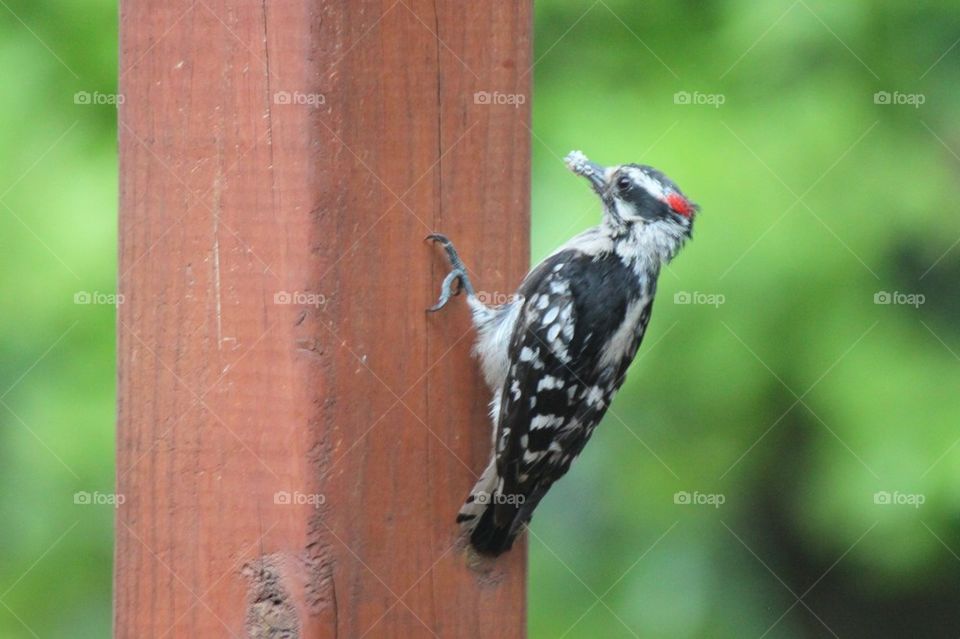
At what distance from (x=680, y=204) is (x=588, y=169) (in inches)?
11.8

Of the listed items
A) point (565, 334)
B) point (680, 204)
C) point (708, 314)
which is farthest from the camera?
point (708, 314)

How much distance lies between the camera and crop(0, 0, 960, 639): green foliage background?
3.32m

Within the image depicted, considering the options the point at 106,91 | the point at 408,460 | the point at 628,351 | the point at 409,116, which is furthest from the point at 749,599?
the point at 106,91

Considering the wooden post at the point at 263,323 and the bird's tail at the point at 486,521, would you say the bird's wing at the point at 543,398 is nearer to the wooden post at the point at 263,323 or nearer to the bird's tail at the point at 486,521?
the bird's tail at the point at 486,521

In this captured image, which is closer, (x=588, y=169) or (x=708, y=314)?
(x=588, y=169)

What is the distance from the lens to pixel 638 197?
130 inches

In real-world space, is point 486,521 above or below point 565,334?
below

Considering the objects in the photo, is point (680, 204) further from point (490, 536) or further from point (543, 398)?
point (490, 536)

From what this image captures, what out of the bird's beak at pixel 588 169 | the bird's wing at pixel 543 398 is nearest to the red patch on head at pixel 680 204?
the bird's beak at pixel 588 169

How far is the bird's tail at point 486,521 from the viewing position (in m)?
2.24

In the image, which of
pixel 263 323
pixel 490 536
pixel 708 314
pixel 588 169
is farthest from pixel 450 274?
pixel 708 314

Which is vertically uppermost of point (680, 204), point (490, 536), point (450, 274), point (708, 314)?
point (680, 204)

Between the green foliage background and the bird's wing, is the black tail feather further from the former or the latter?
the green foliage background

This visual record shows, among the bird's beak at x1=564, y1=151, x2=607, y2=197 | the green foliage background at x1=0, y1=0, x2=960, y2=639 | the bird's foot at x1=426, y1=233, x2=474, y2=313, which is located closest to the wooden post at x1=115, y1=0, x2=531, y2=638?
the bird's foot at x1=426, y1=233, x2=474, y2=313
